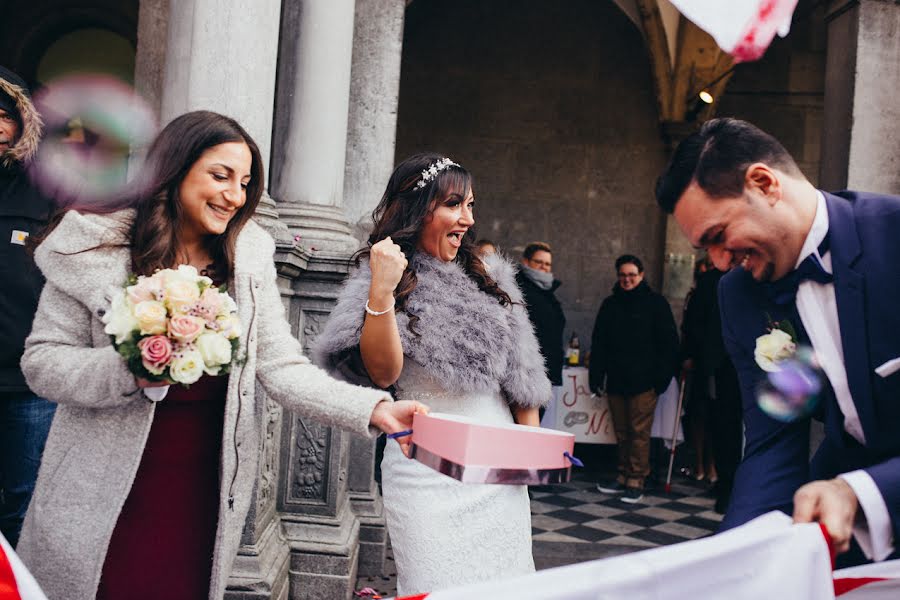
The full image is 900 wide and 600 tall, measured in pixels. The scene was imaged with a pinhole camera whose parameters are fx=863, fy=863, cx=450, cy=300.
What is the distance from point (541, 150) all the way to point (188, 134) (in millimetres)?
9572

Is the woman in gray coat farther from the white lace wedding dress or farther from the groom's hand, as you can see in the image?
the groom's hand

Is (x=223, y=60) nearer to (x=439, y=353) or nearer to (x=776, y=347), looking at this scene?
(x=439, y=353)

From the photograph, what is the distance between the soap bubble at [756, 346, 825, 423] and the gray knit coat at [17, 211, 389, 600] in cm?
135

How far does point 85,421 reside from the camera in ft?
7.23

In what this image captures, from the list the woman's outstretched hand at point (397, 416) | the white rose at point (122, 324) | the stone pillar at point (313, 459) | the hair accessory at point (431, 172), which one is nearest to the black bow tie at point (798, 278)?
the woman's outstretched hand at point (397, 416)

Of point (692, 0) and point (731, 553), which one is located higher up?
point (692, 0)

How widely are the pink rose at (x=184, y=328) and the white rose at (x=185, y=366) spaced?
0.09ft

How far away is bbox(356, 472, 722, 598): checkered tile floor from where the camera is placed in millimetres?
6066

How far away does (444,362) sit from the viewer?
9.21ft

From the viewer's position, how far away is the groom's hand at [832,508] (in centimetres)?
175

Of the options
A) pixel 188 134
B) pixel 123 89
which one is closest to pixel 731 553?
pixel 188 134

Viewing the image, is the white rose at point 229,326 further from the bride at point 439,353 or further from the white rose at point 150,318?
the bride at point 439,353

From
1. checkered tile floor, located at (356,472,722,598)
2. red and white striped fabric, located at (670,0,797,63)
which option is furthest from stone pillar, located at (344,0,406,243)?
red and white striped fabric, located at (670,0,797,63)

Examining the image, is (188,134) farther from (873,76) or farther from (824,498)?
(873,76)
